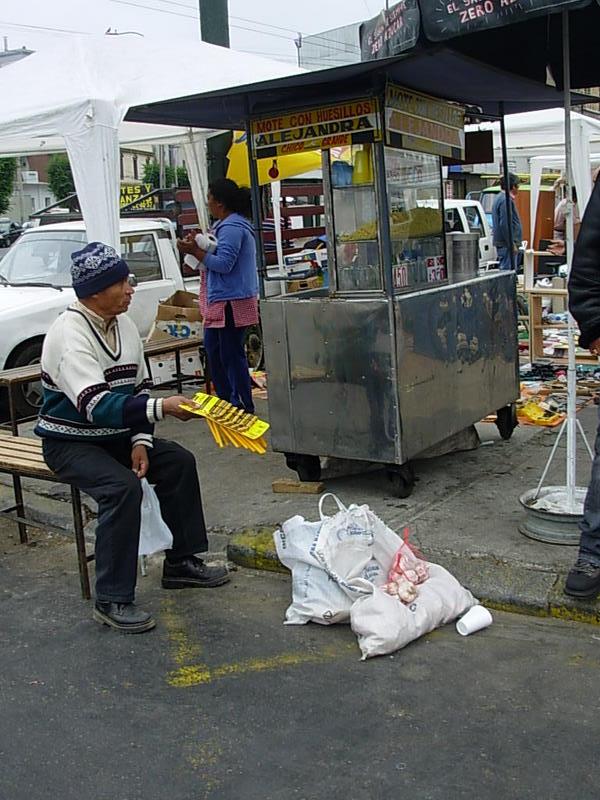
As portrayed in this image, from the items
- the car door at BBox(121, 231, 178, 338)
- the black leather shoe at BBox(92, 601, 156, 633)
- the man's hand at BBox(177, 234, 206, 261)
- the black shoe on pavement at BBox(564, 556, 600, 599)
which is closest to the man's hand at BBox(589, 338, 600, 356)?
the black shoe on pavement at BBox(564, 556, 600, 599)

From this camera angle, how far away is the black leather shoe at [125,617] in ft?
13.4

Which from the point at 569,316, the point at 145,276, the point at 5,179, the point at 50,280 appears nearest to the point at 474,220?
the point at 145,276

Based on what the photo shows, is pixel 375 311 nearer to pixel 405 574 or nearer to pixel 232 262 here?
pixel 405 574

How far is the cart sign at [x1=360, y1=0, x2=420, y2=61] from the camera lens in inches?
159

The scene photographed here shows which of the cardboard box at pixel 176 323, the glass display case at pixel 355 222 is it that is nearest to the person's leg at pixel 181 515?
the glass display case at pixel 355 222

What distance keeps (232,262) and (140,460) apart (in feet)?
10.2

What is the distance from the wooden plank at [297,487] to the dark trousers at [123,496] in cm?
121

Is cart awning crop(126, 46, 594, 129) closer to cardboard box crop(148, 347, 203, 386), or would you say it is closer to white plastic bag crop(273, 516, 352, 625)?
white plastic bag crop(273, 516, 352, 625)

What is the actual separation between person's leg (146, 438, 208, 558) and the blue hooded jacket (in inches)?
111

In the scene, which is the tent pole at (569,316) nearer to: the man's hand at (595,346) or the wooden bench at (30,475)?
the man's hand at (595,346)

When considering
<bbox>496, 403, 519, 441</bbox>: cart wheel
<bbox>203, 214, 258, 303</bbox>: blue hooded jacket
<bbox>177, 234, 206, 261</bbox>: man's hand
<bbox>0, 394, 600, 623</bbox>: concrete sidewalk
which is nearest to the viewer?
<bbox>0, 394, 600, 623</bbox>: concrete sidewalk

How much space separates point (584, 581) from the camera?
3932 mm

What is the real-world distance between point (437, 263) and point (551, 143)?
7944 millimetres

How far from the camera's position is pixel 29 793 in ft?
9.55
